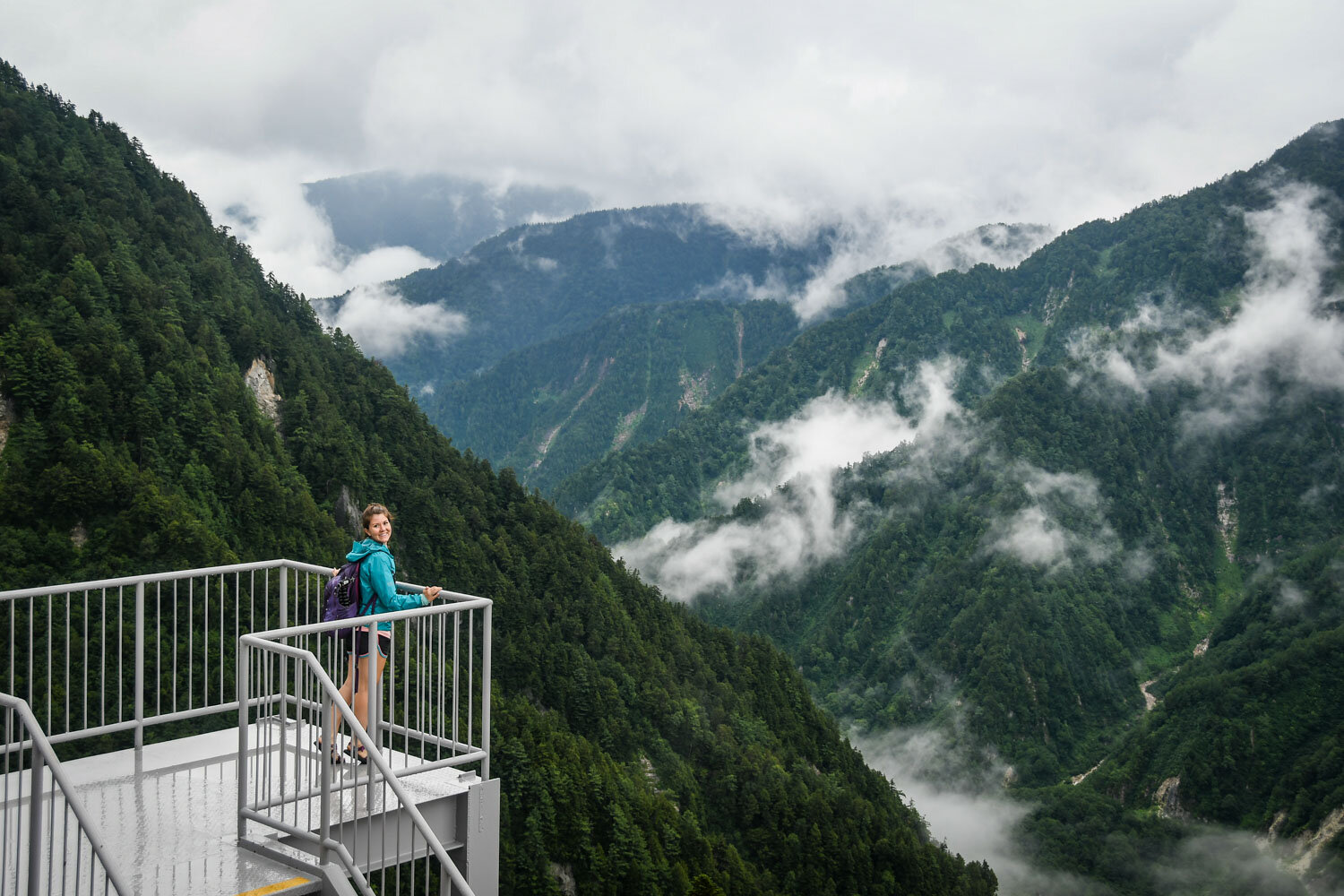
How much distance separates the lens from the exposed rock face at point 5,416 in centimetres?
5447

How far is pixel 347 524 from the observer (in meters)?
85.3

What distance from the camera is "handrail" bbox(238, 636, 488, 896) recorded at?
8758mm

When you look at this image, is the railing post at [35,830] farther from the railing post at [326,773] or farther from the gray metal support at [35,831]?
the railing post at [326,773]

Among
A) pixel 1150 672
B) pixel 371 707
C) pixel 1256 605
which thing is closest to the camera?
pixel 371 707

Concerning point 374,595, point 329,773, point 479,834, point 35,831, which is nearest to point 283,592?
point 374,595

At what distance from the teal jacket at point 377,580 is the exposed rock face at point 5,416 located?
168ft

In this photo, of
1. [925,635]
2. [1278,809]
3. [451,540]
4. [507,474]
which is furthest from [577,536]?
[925,635]

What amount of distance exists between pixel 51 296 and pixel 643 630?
5875 centimetres

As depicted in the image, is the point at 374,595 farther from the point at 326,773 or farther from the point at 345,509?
the point at 345,509

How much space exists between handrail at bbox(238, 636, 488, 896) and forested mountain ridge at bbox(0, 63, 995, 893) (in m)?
43.3

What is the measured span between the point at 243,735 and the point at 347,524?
3085 inches

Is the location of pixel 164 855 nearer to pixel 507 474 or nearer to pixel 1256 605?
pixel 507 474

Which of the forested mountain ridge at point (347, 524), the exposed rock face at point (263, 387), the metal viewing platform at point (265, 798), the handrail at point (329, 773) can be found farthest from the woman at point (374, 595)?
the exposed rock face at point (263, 387)

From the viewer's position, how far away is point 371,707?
34.8 feet
